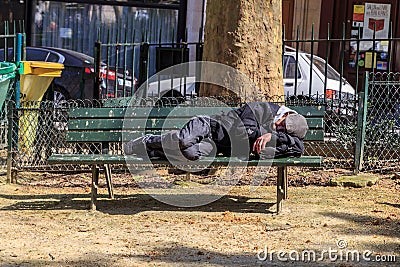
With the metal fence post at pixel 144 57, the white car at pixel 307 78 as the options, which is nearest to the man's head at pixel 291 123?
the metal fence post at pixel 144 57

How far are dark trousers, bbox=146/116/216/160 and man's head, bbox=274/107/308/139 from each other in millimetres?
564

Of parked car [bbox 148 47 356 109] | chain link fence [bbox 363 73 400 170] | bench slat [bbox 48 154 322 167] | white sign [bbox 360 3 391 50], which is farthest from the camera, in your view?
white sign [bbox 360 3 391 50]

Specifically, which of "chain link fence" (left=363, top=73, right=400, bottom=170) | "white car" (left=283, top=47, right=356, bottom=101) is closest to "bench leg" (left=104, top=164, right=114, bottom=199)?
"chain link fence" (left=363, top=73, right=400, bottom=170)

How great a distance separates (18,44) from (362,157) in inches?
148

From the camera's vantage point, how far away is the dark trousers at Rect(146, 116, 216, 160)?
6246mm

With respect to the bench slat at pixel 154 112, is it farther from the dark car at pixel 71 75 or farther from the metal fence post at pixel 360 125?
the dark car at pixel 71 75

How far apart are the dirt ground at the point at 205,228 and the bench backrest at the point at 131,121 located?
0.57m

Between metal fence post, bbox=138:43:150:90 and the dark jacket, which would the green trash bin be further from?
the dark jacket

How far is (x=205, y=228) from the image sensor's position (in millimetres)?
5984

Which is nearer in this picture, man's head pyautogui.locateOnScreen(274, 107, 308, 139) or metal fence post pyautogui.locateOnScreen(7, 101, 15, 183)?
man's head pyautogui.locateOnScreen(274, 107, 308, 139)

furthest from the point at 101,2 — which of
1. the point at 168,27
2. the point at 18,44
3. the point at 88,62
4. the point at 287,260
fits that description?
the point at 287,260

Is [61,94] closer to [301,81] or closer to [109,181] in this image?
[301,81]

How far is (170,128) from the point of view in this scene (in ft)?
23.8

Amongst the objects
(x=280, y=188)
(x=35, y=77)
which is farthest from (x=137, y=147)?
(x=35, y=77)
